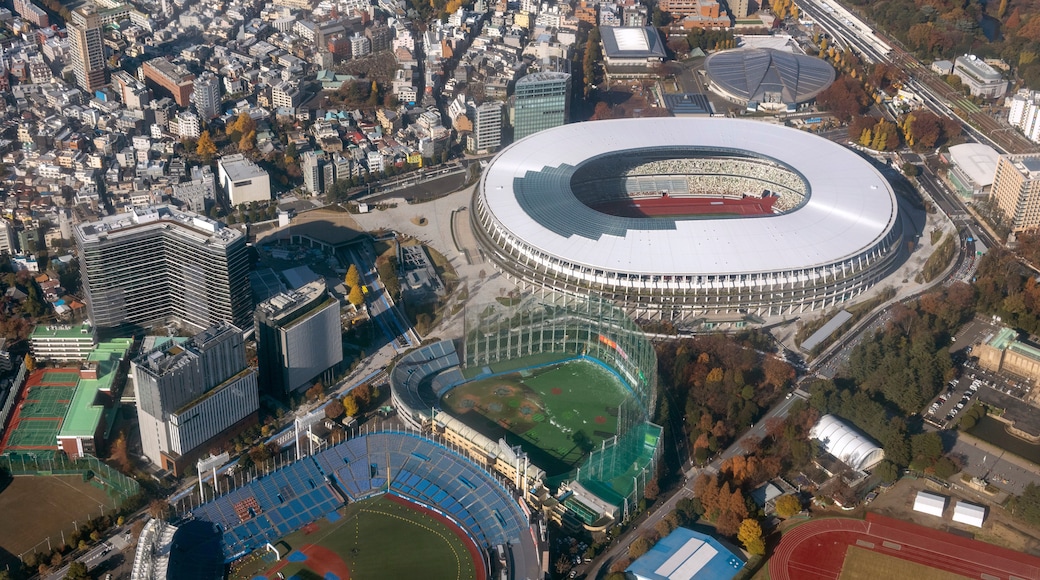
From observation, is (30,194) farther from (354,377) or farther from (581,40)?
(581,40)

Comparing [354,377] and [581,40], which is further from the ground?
[581,40]

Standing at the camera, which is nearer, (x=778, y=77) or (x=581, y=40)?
(x=778, y=77)

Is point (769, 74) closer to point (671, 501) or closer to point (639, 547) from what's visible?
point (671, 501)

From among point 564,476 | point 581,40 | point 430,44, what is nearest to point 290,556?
point 564,476

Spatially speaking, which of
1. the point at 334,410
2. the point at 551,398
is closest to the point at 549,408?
the point at 551,398

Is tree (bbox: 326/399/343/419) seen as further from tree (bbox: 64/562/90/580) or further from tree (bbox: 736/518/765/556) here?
tree (bbox: 736/518/765/556)

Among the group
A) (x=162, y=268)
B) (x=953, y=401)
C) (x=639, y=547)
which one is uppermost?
(x=162, y=268)
